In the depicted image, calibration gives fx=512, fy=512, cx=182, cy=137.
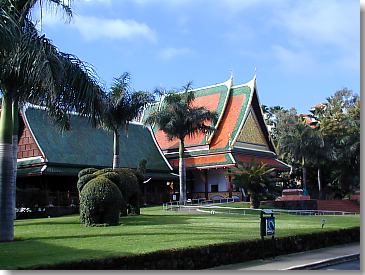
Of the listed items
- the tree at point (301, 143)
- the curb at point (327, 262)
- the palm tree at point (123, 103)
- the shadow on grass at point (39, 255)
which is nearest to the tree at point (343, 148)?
the tree at point (301, 143)

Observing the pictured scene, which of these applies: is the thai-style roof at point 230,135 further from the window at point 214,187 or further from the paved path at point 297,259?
the paved path at point 297,259

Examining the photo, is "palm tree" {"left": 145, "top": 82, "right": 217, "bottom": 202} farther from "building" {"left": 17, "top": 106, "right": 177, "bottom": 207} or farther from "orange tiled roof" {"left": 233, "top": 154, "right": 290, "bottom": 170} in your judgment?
"orange tiled roof" {"left": 233, "top": 154, "right": 290, "bottom": 170}

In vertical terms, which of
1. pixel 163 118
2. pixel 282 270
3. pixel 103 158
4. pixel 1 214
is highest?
pixel 163 118

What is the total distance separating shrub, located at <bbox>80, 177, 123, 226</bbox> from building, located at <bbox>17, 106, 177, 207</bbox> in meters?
13.1

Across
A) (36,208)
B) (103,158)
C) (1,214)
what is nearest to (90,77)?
(1,214)

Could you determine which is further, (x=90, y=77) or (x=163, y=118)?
(x=163, y=118)

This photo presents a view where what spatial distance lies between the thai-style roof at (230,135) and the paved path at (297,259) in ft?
89.0

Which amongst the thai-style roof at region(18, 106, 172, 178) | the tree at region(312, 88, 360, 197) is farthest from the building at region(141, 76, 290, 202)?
the tree at region(312, 88, 360, 197)

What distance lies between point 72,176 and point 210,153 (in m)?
13.5

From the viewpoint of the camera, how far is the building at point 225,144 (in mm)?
44875

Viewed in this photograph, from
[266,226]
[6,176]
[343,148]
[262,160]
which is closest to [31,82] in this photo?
[6,176]

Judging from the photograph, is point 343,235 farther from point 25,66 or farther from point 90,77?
point 25,66

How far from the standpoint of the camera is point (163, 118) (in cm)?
3688

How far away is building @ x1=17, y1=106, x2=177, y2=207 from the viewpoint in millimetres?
35125
